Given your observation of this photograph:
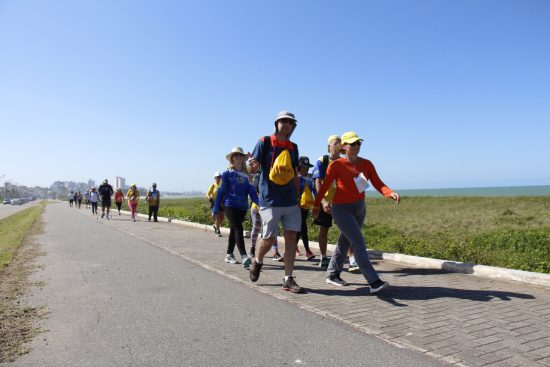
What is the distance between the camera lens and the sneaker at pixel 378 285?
513 cm

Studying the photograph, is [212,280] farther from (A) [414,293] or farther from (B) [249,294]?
(A) [414,293]

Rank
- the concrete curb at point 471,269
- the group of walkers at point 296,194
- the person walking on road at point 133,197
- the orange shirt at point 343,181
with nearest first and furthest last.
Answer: the group of walkers at point 296,194
the orange shirt at point 343,181
the concrete curb at point 471,269
the person walking on road at point 133,197

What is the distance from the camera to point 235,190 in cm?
743

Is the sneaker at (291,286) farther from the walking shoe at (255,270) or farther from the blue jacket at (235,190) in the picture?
the blue jacket at (235,190)

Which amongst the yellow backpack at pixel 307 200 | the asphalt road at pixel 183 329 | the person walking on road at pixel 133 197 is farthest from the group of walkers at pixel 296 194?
the person walking on road at pixel 133 197

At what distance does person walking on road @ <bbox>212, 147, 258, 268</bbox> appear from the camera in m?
7.40

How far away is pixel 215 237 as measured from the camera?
40.6ft

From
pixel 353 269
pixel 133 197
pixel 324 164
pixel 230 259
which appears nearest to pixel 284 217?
pixel 324 164

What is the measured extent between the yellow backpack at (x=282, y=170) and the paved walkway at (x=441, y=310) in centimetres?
141

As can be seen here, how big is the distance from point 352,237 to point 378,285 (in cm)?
64

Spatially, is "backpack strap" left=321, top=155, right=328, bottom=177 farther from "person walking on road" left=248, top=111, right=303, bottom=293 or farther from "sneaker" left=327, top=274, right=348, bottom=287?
"sneaker" left=327, top=274, right=348, bottom=287

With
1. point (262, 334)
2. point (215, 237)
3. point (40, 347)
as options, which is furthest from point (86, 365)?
point (215, 237)

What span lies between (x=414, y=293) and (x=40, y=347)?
13.2ft

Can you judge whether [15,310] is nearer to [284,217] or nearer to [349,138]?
[284,217]
